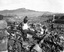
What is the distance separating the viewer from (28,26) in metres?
6.07

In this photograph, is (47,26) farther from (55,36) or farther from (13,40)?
(13,40)

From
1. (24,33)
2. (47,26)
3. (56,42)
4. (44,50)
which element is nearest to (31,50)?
(44,50)

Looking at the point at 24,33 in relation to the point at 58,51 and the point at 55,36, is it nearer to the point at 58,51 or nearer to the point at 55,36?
the point at 55,36

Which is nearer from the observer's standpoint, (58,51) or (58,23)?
(58,51)

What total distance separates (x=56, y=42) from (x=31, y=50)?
1417mm

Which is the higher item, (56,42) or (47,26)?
(47,26)

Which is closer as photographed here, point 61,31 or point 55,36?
point 55,36

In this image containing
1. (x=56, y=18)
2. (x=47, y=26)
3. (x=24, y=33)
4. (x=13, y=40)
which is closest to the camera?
(x=13, y=40)

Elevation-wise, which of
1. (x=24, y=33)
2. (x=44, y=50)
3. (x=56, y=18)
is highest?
(x=56, y=18)

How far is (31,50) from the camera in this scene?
5406 mm

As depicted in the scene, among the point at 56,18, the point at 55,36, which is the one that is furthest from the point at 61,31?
the point at 56,18

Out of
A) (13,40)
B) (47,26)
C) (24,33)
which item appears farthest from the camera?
(47,26)

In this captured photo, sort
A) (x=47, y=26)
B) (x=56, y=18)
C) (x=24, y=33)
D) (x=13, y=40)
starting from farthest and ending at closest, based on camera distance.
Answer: (x=56, y=18)
(x=47, y=26)
(x=24, y=33)
(x=13, y=40)

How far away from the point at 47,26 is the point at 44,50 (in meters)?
1.64
